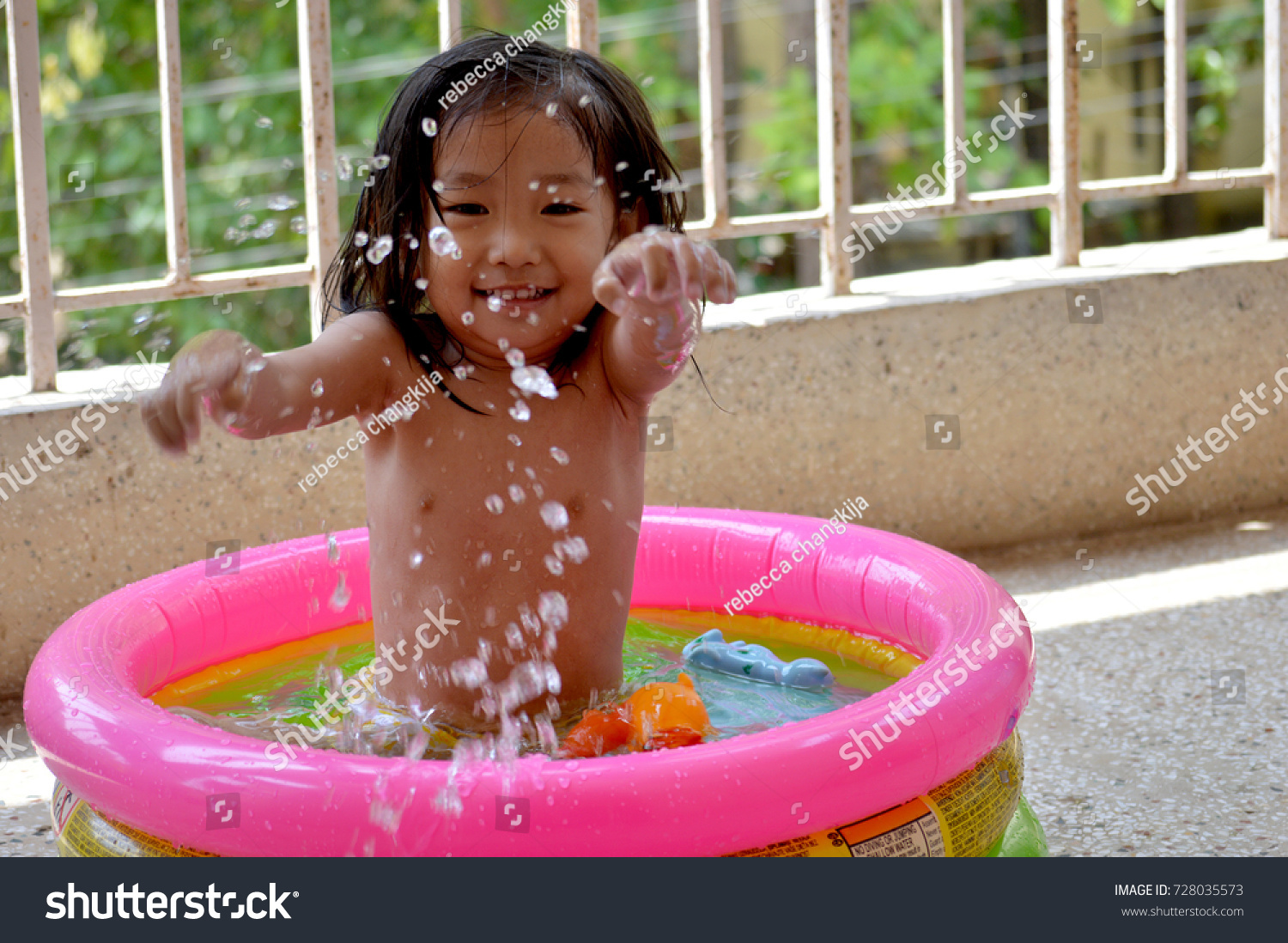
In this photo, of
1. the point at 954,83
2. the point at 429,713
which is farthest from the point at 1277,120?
the point at 429,713

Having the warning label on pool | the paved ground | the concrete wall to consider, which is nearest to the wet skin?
the warning label on pool

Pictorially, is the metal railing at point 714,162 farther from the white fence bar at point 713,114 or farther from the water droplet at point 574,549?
the water droplet at point 574,549

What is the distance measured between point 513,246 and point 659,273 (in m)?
0.36

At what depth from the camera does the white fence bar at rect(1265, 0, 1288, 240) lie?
12.0 ft

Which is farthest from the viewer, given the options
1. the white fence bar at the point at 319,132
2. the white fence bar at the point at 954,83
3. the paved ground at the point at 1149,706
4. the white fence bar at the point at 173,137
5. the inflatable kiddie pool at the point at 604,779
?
the white fence bar at the point at 954,83

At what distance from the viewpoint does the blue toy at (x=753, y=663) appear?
2.14 metres

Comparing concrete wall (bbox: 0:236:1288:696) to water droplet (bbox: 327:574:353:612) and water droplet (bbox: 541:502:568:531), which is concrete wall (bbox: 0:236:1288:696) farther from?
water droplet (bbox: 541:502:568:531)

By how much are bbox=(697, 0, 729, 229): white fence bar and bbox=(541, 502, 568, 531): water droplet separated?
4.89 feet

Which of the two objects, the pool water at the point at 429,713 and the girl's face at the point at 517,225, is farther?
the pool water at the point at 429,713

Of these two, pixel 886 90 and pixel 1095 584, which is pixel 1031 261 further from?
pixel 886 90

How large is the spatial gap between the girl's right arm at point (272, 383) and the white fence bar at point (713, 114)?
1.46 metres

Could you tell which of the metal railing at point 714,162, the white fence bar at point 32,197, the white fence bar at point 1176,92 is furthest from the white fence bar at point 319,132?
the white fence bar at point 1176,92

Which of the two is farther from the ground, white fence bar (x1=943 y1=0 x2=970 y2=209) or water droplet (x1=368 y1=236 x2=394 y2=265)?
white fence bar (x1=943 y1=0 x2=970 y2=209)
